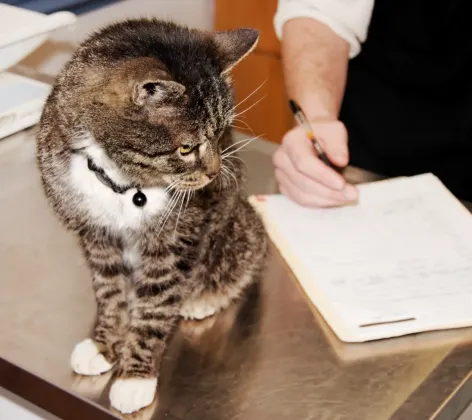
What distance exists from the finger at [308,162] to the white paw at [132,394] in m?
0.43

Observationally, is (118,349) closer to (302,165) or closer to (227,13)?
(302,165)

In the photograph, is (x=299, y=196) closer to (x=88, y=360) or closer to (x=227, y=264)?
(x=227, y=264)

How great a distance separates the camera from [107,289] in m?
0.93

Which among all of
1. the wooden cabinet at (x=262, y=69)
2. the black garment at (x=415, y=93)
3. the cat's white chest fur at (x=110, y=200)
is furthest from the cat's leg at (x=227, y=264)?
the wooden cabinet at (x=262, y=69)

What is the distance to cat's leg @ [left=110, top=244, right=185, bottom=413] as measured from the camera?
2.78ft

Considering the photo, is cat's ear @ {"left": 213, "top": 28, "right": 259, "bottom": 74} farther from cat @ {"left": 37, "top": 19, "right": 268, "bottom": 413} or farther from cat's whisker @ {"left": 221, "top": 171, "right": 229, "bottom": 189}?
cat's whisker @ {"left": 221, "top": 171, "right": 229, "bottom": 189}

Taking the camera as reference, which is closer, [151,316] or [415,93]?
[151,316]

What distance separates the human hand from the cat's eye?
0.29 metres

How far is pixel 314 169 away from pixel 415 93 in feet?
1.22

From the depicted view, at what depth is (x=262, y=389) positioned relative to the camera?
0.81 metres

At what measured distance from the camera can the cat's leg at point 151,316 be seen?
0.85 metres

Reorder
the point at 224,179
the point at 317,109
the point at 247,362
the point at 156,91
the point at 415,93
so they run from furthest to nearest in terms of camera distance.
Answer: the point at 415,93
the point at 317,109
the point at 224,179
the point at 247,362
the point at 156,91

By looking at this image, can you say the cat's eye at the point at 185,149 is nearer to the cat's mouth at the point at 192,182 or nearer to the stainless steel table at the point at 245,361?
the cat's mouth at the point at 192,182

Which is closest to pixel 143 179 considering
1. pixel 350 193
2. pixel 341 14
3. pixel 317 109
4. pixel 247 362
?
pixel 247 362
